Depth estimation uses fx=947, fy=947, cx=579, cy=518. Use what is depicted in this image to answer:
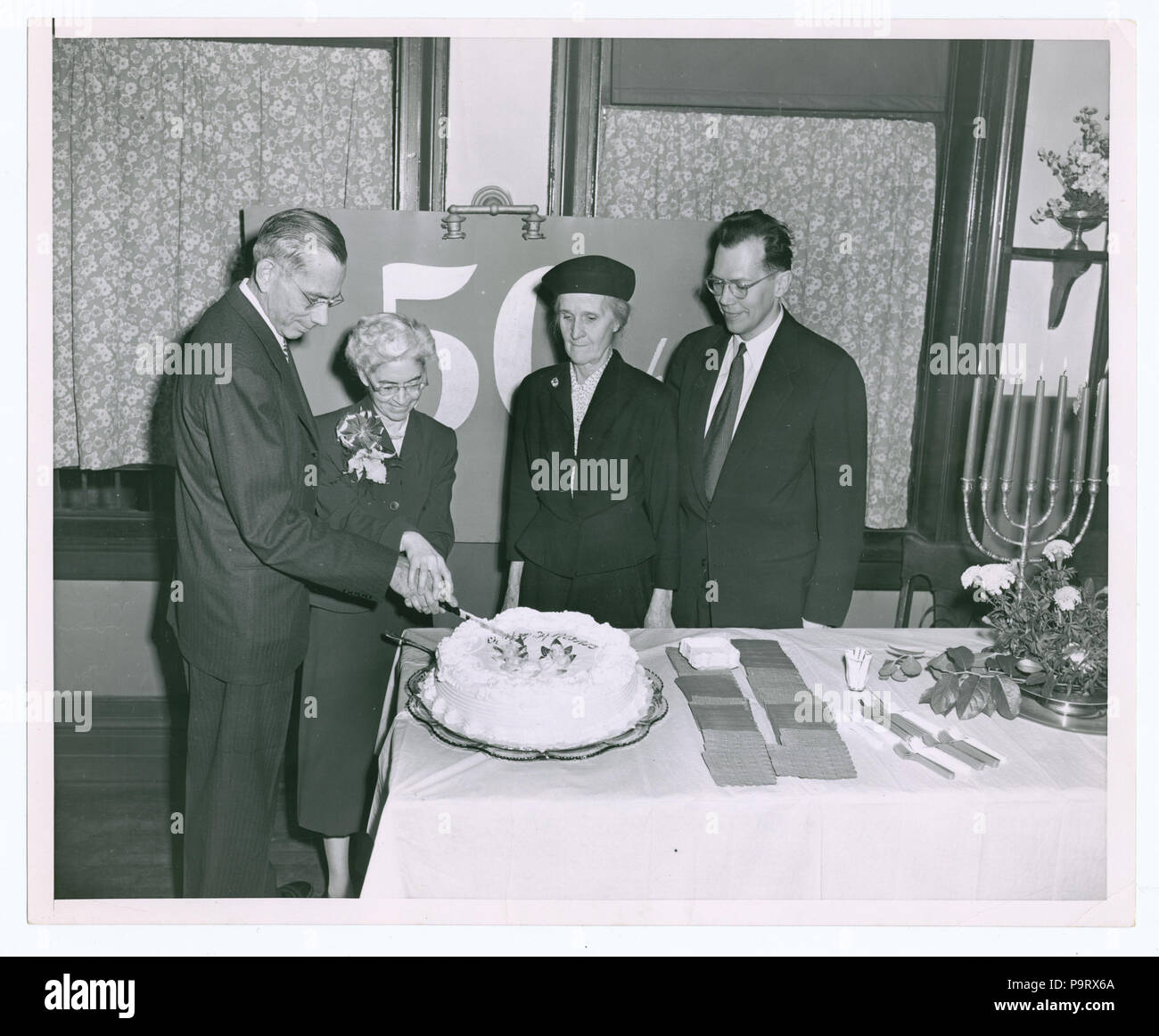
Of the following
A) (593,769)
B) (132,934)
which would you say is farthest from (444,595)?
(132,934)

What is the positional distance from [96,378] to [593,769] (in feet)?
9.80

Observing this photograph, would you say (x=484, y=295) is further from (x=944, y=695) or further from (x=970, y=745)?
(x=970, y=745)

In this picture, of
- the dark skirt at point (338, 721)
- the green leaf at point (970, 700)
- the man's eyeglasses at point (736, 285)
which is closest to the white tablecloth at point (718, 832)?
the green leaf at point (970, 700)

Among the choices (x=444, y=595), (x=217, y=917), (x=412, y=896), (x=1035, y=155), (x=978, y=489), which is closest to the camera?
(x=412, y=896)

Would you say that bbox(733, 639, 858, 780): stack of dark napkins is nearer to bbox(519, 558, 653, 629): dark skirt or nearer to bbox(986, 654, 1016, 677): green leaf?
bbox(986, 654, 1016, 677): green leaf

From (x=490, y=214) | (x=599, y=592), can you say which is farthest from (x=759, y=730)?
(x=490, y=214)

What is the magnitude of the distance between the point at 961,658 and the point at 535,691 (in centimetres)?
107

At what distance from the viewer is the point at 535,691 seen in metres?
1.93

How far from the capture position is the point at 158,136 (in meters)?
3.71

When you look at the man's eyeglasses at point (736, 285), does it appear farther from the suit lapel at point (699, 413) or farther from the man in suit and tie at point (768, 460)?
the suit lapel at point (699, 413)

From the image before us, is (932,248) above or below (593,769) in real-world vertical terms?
above

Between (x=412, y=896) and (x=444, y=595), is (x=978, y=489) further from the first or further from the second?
(x=412, y=896)

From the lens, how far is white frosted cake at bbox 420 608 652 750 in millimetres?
1923

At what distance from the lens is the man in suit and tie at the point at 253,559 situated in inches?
93.7
